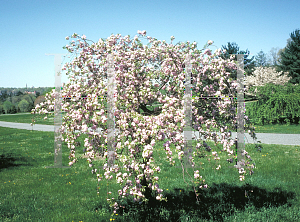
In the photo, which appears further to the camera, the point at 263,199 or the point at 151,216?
the point at 263,199

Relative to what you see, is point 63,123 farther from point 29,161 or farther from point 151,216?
point 29,161

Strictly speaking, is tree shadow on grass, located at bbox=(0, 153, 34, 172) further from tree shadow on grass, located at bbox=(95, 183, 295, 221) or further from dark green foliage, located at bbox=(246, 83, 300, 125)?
dark green foliage, located at bbox=(246, 83, 300, 125)

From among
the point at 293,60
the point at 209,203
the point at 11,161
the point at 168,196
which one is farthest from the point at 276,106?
the point at 293,60

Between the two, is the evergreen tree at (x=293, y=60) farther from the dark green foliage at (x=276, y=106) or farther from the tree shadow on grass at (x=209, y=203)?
the tree shadow on grass at (x=209, y=203)

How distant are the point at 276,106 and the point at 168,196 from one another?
14675mm

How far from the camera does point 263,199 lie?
537 cm

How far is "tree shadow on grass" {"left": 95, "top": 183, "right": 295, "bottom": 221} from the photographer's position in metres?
4.76

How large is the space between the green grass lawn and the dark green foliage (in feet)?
32.2

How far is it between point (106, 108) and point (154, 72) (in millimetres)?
1299

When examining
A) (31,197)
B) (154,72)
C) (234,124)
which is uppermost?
(154,72)

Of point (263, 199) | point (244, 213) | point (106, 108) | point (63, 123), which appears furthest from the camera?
point (263, 199)

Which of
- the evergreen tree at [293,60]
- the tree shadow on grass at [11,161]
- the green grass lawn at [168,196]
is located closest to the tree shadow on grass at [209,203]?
the green grass lawn at [168,196]

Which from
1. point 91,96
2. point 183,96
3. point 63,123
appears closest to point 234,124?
point 183,96

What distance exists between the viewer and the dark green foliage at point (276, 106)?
17.0 meters
